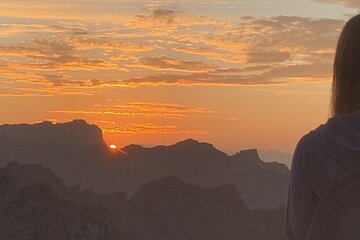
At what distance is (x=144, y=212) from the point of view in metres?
121

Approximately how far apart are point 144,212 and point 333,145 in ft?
394

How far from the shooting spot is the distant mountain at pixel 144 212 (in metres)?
68.4

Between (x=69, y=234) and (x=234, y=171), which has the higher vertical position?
(x=69, y=234)

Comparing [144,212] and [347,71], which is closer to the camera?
[347,71]

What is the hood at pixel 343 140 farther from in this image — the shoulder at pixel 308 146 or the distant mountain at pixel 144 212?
the distant mountain at pixel 144 212

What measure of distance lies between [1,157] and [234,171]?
68.6 metres

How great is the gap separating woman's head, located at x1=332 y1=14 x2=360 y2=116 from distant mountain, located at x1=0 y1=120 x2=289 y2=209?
173 metres

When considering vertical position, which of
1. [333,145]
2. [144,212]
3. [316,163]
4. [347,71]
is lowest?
[144,212]

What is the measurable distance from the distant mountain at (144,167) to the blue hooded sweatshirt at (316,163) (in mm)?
172328

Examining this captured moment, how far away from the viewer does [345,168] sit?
9.71 feet

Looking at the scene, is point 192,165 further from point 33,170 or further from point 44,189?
point 44,189

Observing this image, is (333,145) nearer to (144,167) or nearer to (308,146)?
(308,146)

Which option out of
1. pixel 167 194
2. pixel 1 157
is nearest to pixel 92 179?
pixel 1 157

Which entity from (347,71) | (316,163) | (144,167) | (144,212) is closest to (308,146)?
(316,163)
